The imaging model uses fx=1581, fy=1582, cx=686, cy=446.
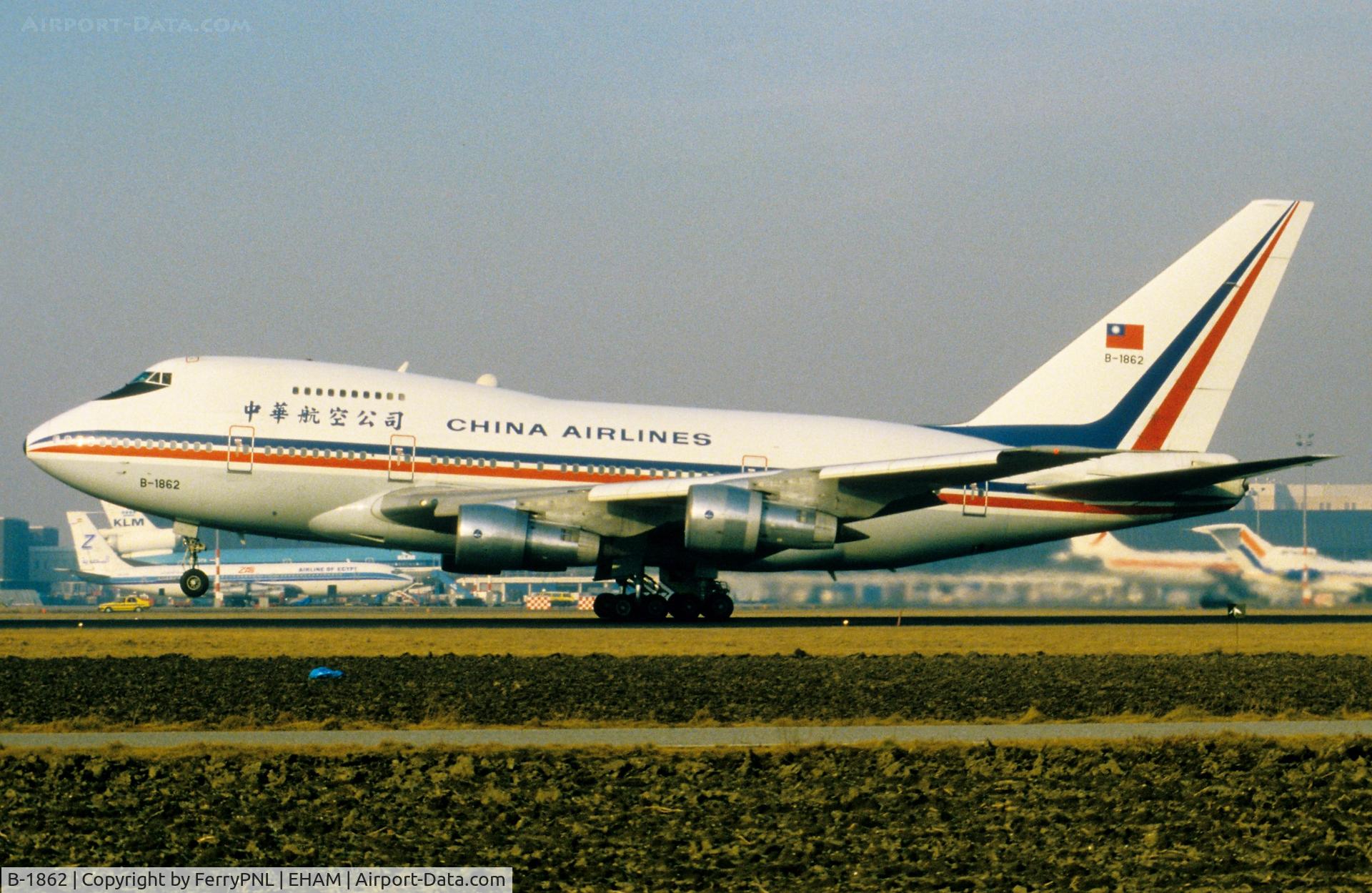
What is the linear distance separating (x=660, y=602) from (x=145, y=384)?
1222cm

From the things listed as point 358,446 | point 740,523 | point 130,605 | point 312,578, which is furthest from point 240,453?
point 312,578

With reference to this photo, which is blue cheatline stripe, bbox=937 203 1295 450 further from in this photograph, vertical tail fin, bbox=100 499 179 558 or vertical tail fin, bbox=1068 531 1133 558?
vertical tail fin, bbox=100 499 179 558

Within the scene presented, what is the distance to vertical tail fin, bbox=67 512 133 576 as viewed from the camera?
102 meters

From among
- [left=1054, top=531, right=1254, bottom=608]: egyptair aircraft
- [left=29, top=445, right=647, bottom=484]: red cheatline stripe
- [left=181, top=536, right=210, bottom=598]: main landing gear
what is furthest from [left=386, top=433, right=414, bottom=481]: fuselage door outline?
[left=1054, top=531, right=1254, bottom=608]: egyptair aircraft

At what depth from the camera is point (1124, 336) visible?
37875 mm

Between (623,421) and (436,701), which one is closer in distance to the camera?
(436,701)

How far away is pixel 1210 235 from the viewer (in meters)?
37.9

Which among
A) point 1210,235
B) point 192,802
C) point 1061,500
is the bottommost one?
point 192,802

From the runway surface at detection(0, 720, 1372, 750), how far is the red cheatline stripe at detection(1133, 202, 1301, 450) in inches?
877

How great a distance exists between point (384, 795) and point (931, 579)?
107ft

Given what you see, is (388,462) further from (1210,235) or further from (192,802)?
(192,802)

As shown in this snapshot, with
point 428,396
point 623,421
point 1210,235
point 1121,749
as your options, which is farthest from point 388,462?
point 1121,749

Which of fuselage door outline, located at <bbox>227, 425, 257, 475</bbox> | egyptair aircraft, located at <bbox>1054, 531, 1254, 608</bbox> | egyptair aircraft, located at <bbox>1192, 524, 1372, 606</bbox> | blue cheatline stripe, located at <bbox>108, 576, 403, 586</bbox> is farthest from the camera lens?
blue cheatline stripe, located at <bbox>108, 576, 403, 586</bbox>

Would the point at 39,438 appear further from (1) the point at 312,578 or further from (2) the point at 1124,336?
(1) the point at 312,578
